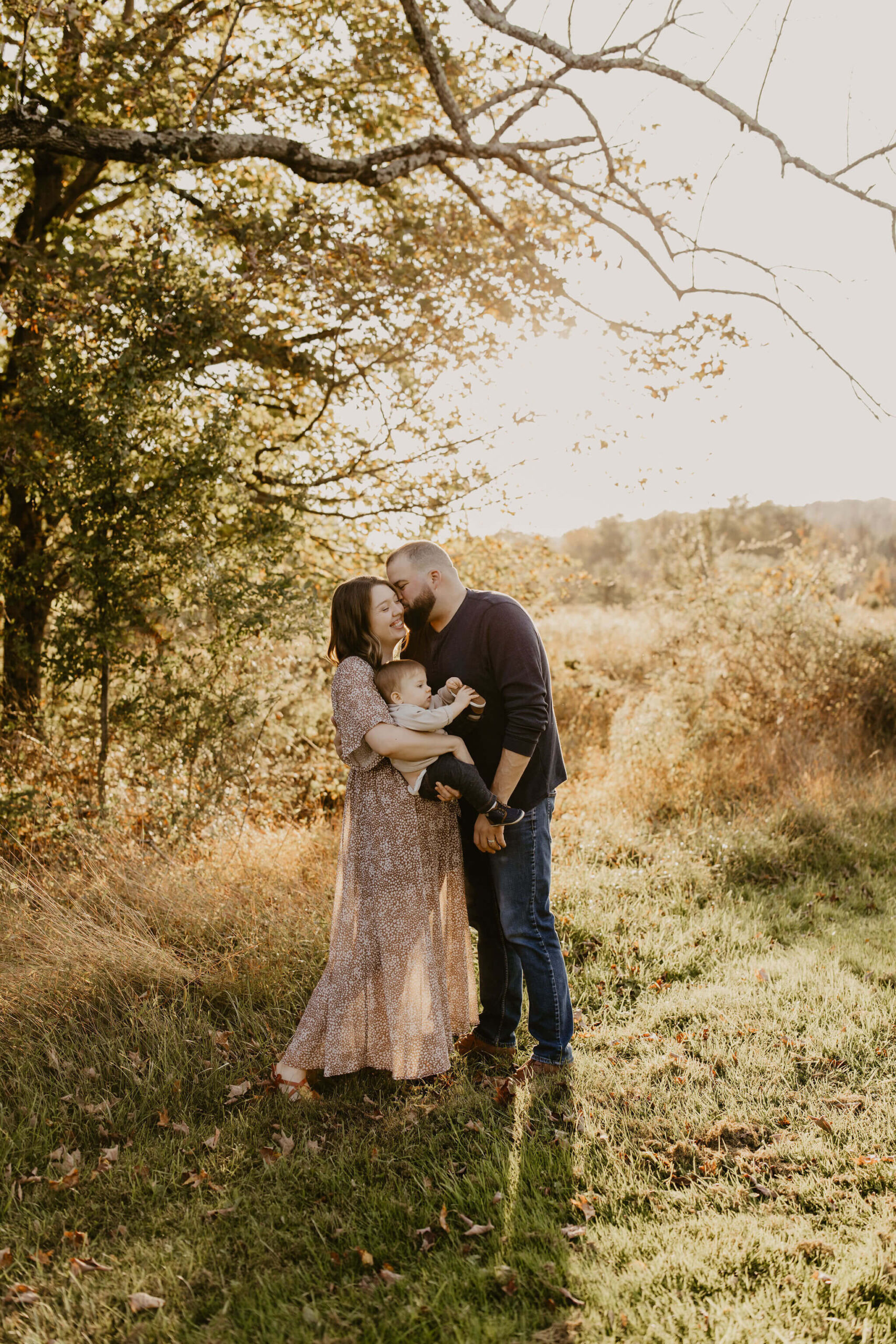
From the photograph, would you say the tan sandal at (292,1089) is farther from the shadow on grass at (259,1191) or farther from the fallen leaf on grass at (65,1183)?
the fallen leaf on grass at (65,1183)

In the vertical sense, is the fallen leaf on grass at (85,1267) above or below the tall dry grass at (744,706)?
below

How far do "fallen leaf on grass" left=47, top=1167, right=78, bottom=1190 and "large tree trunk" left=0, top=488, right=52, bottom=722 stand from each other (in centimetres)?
419

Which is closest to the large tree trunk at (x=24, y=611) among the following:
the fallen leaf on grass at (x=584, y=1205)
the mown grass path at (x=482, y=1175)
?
the mown grass path at (x=482, y=1175)

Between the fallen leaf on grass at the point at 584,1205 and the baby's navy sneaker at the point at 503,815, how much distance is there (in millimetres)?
1360

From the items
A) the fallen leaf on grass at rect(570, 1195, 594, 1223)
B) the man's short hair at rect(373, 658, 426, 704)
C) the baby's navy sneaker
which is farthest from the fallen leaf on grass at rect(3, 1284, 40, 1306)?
the man's short hair at rect(373, 658, 426, 704)

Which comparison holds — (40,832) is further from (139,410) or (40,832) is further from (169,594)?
(139,410)

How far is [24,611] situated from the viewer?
7203 millimetres

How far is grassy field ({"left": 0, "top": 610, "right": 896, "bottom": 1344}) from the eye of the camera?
2.62 m

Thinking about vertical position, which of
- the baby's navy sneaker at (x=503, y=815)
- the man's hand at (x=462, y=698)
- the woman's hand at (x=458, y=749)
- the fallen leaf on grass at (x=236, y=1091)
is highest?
the man's hand at (x=462, y=698)

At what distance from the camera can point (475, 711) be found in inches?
143

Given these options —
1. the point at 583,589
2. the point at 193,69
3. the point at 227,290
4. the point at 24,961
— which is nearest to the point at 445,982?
the point at 24,961

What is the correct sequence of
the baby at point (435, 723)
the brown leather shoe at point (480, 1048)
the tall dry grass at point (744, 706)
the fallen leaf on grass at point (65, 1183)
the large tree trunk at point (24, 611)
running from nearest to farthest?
the fallen leaf on grass at point (65, 1183) < the baby at point (435, 723) < the brown leather shoe at point (480, 1048) < the large tree trunk at point (24, 611) < the tall dry grass at point (744, 706)

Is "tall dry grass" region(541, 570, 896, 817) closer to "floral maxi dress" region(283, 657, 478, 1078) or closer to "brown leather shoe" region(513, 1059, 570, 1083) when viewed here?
"brown leather shoe" region(513, 1059, 570, 1083)

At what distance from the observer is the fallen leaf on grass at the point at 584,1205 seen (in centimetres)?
296
